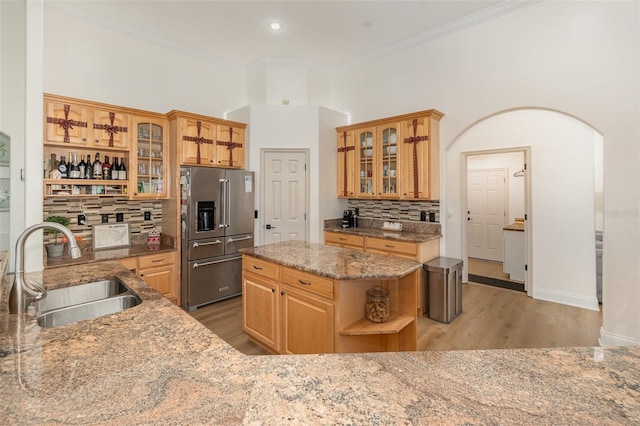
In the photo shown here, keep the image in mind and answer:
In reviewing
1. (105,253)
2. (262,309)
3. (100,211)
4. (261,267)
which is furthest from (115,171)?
(262,309)

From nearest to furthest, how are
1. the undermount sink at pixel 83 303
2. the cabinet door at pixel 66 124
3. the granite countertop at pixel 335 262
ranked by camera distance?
1. the undermount sink at pixel 83 303
2. the granite countertop at pixel 335 262
3. the cabinet door at pixel 66 124

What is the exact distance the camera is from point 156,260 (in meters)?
3.60

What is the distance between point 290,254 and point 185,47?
358 centimetres

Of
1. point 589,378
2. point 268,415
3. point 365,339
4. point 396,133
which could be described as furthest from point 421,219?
point 268,415

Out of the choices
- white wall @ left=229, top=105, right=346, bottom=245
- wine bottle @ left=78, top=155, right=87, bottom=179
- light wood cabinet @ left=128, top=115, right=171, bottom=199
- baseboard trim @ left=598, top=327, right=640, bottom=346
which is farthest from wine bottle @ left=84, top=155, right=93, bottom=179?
baseboard trim @ left=598, top=327, right=640, bottom=346

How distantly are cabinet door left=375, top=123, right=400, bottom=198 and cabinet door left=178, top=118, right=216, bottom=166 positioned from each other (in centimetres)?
231

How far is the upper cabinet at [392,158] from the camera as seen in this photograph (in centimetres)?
389

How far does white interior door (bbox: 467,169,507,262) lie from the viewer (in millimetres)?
6496

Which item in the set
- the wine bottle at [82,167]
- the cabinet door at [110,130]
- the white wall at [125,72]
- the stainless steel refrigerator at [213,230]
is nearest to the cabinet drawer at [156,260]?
the stainless steel refrigerator at [213,230]

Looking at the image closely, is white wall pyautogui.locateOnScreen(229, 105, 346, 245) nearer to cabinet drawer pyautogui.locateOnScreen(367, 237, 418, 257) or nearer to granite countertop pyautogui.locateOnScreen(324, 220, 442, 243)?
granite countertop pyautogui.locateOnScreen(324, 220, 442, 243)

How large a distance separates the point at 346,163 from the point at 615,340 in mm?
3606

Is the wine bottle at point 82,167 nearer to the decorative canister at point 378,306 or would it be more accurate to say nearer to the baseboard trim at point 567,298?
the decorative canister at point 378,306

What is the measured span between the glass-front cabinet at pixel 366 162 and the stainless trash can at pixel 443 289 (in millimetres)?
1421

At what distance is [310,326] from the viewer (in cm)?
223
